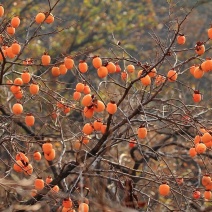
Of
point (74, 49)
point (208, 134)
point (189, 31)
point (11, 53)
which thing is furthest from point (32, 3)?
point (208, 134)

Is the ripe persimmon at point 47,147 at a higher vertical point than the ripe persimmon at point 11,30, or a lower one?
lower

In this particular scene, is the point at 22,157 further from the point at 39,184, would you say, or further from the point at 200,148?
the point at 200,148

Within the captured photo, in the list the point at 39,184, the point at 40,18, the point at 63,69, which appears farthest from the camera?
the point at 63,69

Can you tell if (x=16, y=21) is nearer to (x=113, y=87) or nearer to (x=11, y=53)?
(x=11, y=53)

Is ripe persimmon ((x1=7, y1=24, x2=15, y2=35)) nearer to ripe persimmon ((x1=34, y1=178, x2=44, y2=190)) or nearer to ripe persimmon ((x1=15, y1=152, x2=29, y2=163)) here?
ripe persimmon ((x1=15, y1=152, x2=29, y2=163))

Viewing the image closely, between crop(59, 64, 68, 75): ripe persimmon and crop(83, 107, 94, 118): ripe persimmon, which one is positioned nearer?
crop(83, 107, 94, 118): ripe persimmon

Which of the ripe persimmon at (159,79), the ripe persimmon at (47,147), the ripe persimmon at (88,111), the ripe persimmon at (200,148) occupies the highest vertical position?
the ripe persimmon at (88,111)

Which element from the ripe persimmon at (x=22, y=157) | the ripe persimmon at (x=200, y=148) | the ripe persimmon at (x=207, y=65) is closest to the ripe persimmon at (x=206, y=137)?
the ripe persimmon at (x=200, y=148)

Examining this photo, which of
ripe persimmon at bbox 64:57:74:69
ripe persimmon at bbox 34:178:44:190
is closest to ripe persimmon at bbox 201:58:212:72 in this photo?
ripe persimmon at bbox 64:57:74:69

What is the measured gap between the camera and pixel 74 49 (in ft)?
34.4

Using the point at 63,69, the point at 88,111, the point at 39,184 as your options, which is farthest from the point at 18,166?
the point at 63,69

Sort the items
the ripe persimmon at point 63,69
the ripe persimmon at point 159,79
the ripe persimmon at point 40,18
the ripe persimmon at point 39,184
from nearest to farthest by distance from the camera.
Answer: the ripe persimmon at point 39,184 < the ripe persimmon at point 40,18 < the ripe persimmon at point 63,69 < the ripe persimmon at point 159,79

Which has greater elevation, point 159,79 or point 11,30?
point 11,30

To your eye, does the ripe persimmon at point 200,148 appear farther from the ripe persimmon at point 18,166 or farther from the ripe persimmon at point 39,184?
the ripe persimmon at point 18,166
